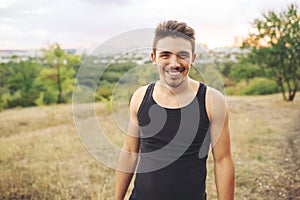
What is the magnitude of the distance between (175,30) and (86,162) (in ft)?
12.4

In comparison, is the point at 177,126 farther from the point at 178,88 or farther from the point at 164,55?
the point at 164,55

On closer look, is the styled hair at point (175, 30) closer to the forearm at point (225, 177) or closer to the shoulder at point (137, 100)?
the shoulder at point (137, 100)

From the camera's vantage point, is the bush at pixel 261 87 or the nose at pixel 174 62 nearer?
the nose at pixel 174 62

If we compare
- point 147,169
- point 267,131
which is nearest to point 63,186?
point 147,169

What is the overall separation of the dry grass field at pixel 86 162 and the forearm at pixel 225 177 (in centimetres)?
222

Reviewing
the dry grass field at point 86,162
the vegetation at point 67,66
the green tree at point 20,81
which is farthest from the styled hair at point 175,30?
the green tree at point 20,81

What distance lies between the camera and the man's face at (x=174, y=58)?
4.13ft

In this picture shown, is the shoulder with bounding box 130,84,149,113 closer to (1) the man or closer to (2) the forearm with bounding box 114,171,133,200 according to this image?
(1) the man

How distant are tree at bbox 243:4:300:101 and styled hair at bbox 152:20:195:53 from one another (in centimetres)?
1125

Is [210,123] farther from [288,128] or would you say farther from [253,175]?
[288,128]

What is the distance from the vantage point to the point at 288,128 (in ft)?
23.7

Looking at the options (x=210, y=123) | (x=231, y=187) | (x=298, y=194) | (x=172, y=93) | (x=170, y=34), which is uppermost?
(x=170, y=34)

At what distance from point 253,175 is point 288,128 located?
3402 millimetres

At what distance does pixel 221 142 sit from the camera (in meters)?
1.30
